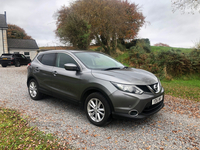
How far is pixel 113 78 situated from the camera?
3.33 meters

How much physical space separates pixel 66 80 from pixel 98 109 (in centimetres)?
123

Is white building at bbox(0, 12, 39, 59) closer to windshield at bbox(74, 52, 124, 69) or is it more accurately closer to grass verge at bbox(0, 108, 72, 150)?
grass verge at bbox(0, 108, 72, 150)

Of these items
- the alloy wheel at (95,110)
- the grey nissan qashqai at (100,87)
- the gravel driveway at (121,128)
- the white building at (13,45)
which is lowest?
the gravel driveway at (121,128)

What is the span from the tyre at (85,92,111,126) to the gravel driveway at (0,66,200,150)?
18cm

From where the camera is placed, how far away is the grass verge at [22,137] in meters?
2.82

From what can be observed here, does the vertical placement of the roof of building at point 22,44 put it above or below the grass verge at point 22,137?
above

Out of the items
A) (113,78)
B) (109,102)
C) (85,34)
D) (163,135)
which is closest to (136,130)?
(163,135)

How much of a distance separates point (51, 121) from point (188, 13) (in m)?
9.64

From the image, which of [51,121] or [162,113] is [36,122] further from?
[162,113]

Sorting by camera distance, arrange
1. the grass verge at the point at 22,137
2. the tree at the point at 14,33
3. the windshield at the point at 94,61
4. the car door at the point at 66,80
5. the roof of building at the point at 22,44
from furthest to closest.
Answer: the tree at the point at 14,33
the roof of building at the point at 22,44
the windshield at the point at 94,61
the car door at the point at 66,80
the grass verge at the point at 22,137

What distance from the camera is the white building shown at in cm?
2627

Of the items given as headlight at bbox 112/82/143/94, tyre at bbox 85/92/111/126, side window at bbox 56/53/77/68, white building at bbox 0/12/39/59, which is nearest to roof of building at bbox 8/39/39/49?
white building at bbox 0/12/39/59

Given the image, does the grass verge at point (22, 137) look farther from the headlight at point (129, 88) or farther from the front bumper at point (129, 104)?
the headlight at point (129, 88)

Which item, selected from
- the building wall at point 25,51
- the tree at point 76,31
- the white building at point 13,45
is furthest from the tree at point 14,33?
the tree at point 76,31
